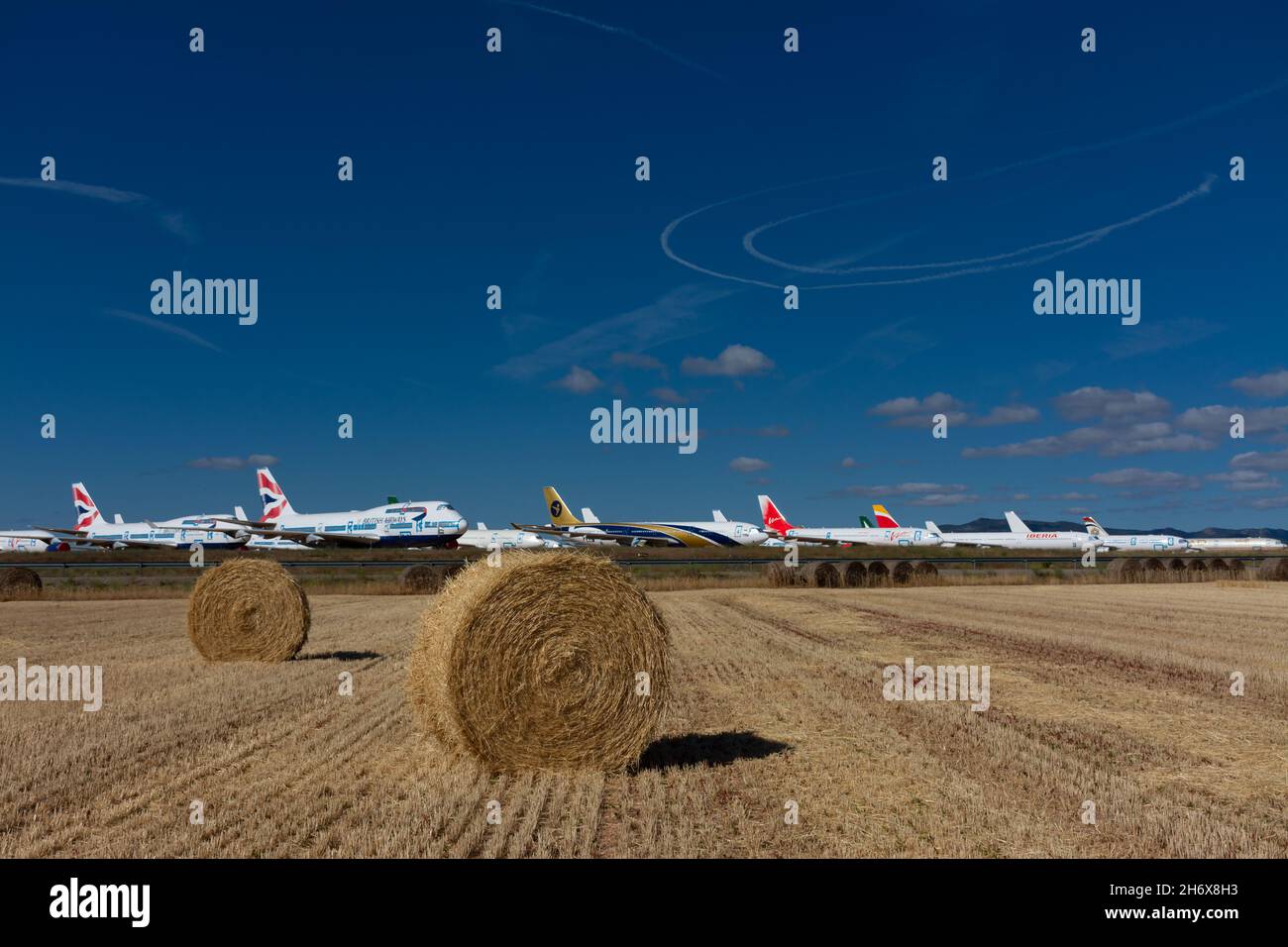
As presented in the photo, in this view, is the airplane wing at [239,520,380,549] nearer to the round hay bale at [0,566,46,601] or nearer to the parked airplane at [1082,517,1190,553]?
the round hay bale at [0,566,46,601]

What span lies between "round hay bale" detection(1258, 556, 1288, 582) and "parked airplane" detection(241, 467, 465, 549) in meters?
51.4

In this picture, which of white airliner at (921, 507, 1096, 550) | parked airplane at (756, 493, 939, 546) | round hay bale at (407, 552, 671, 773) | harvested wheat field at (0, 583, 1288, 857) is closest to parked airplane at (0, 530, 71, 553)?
parked airplane at (756, 493, 939, 546)

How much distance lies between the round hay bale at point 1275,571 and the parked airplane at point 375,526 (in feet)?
169

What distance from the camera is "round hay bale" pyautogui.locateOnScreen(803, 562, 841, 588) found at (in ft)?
144

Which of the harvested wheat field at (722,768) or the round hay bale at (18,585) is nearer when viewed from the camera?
the harvested wheat field at (722,768)

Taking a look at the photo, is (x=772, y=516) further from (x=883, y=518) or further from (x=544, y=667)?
(x=544, y=667)

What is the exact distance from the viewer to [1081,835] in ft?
26.2

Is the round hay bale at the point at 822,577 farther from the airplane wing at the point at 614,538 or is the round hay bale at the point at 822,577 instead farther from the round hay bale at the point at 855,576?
the airplane wing at the point at 614,538

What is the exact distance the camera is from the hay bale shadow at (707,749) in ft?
35.2

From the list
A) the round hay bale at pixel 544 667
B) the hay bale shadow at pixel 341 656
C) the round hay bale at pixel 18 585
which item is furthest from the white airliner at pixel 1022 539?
the round hay bale at pixel 544 667
